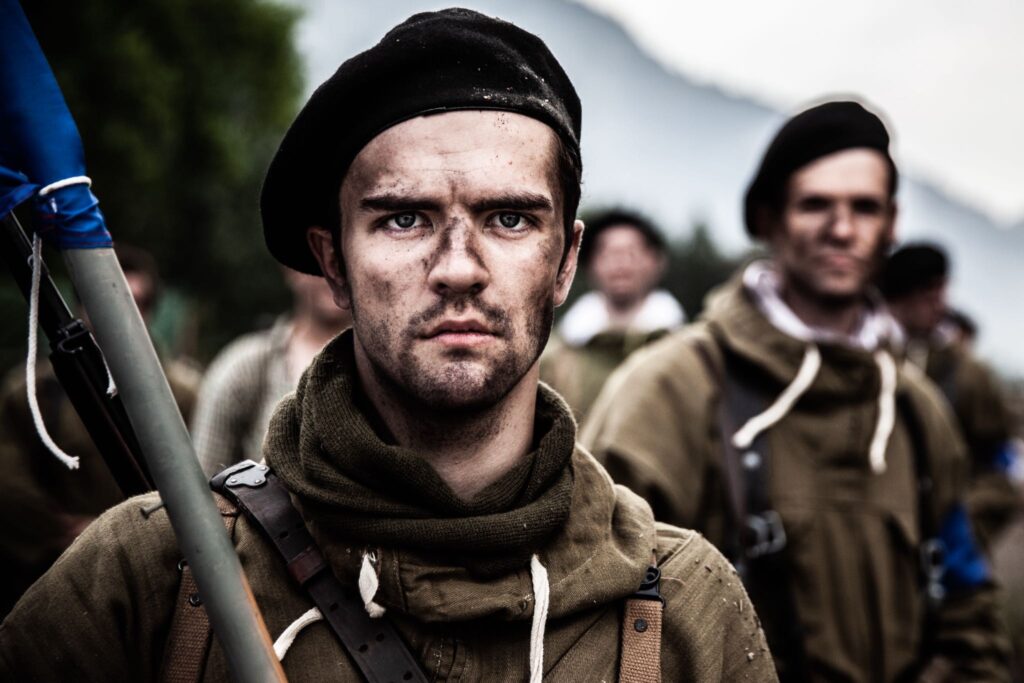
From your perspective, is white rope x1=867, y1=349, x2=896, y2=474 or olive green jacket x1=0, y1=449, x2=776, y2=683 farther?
white rope x1=867, y1=349, x2=896, y2=474

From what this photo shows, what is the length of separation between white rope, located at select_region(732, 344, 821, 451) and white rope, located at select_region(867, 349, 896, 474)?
0.26 meters

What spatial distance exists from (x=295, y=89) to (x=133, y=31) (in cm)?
1074

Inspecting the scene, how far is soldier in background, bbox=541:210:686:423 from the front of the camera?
21.7 ft

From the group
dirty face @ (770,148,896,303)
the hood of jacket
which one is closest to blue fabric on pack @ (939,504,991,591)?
the hood of jacket

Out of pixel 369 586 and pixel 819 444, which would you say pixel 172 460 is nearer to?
pixel 369 586

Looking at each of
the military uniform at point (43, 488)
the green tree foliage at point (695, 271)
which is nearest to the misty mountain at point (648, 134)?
the green tree foliage at point (695, 271)

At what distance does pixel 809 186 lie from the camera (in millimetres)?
3832

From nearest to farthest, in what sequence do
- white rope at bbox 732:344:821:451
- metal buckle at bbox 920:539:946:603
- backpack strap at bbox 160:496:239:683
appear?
backpack strap at bbox 160:496:239:683 < white rope at bbox 732:344:821:451 < metal buckle at bbox 920:539:946:603

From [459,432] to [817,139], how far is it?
2.39 meters

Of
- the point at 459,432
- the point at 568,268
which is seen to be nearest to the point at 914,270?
the point at 568,268

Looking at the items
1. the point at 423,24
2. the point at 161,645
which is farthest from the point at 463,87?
the point at 161,645

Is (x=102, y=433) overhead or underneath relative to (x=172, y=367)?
overhead

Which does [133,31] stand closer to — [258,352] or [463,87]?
[258,352]

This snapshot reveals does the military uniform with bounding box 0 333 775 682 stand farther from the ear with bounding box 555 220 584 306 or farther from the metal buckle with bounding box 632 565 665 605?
the ear with bounding box 555 220 584 306
